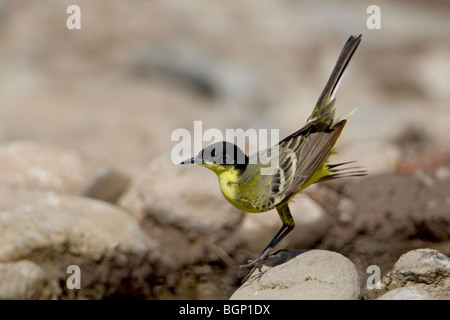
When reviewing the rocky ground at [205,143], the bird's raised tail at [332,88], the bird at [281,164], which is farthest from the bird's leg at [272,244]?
the bird's raised tail at [332,88]

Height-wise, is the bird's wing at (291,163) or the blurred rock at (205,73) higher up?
the blurred rock at (205,73)

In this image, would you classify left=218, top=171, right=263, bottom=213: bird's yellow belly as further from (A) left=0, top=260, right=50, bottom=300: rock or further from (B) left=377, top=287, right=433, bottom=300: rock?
(A) left=0, top=260, right=50, bottom=300: rock

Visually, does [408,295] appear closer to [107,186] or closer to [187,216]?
[187,216]

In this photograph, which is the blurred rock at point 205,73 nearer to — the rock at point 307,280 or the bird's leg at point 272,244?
the bird's leg at point 272,244

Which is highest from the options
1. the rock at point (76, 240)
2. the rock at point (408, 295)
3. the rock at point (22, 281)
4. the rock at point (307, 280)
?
the rock at point (76, 240)

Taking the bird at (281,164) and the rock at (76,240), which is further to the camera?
the rock at (76,240)
